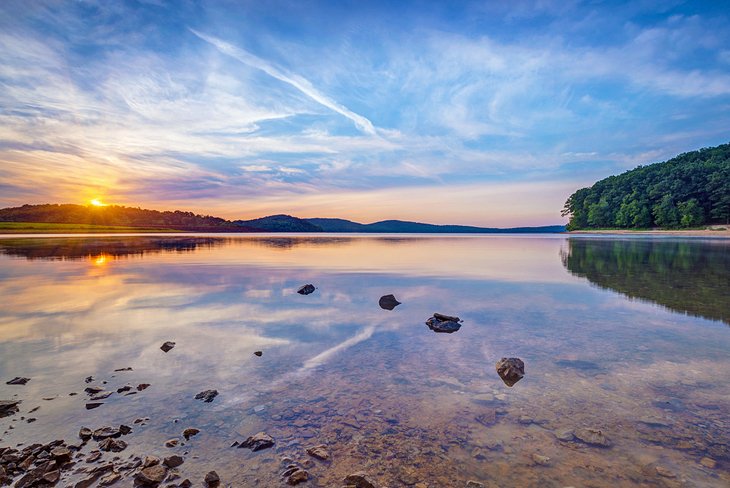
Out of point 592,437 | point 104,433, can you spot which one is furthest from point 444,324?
point 104,433

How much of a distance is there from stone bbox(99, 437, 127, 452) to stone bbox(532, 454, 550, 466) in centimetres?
560

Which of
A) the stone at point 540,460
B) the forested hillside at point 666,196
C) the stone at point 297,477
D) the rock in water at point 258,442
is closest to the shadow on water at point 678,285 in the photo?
the stone at point 540,460

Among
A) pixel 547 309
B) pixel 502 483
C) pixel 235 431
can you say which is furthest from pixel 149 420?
pixel 547 309

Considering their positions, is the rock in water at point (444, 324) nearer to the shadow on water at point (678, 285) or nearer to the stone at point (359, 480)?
the stone at point (359, 480)

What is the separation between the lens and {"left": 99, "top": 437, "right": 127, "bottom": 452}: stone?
5.11m

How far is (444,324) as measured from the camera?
11.5 meters

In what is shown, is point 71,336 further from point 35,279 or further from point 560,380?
point 35,279

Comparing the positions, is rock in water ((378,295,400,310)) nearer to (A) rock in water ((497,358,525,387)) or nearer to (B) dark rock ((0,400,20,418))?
(A) rock in water ((497,358,525,387))

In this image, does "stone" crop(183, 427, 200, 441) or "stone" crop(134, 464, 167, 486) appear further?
"stone" crop(183, 427, 200, 441)

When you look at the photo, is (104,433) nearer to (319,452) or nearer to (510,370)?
(319,452)

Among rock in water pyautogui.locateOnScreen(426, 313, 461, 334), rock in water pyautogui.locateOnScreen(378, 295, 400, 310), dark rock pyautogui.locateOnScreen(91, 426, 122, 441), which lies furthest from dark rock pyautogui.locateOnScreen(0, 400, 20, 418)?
rock in water pyautogui.locateOnScreen(378, 295, 400, 310)

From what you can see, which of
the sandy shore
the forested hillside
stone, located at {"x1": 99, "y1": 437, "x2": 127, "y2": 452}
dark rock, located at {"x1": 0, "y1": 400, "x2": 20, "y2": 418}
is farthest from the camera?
the forested hillside

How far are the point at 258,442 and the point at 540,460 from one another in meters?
3.85

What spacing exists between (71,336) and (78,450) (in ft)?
23.0
